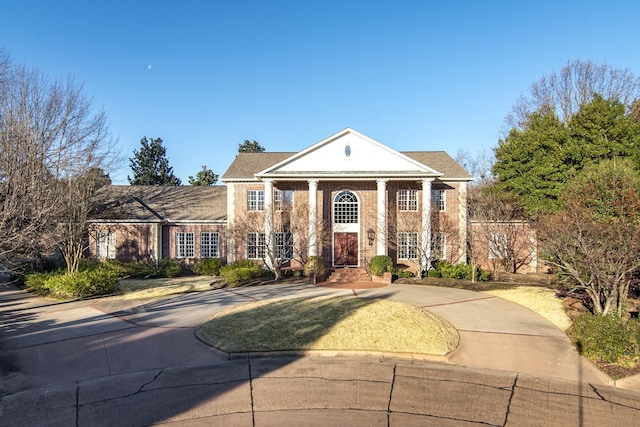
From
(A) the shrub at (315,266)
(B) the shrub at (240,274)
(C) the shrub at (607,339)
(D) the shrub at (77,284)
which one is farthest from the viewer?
(A) the shrub at (315,266)

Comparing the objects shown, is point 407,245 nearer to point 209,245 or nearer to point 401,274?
point 401,274

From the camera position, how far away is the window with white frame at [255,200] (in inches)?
993

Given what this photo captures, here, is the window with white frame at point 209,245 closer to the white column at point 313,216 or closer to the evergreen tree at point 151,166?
the white column at point 313,216

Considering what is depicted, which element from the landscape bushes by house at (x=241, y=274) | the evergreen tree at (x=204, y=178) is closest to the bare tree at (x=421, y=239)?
the landscape bushes by house at (x=241, y=274)

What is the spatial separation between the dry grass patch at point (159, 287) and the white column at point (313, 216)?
6089 mm

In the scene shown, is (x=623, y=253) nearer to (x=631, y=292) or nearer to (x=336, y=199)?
(x=631, y=292)

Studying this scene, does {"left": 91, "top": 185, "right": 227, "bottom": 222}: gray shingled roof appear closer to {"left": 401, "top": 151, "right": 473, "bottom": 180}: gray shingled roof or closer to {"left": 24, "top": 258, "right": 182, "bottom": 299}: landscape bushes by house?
{"left": 24, "top": 258, "right": 182, "bottom": 299}: landscape bushes by house

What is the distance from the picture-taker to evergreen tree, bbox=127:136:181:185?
174ft

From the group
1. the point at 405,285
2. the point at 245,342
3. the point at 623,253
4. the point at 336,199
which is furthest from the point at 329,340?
the point at 336,199

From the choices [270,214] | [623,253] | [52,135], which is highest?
[52,135]

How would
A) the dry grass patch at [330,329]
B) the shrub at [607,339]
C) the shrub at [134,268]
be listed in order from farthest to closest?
1. the shrub at [134,268]
2. the dry grass patch at [330,329]
3. the shrub at [607,339]

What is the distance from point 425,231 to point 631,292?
980 centimetres

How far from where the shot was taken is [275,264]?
21406 millimetres

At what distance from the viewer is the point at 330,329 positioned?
10633 mm
